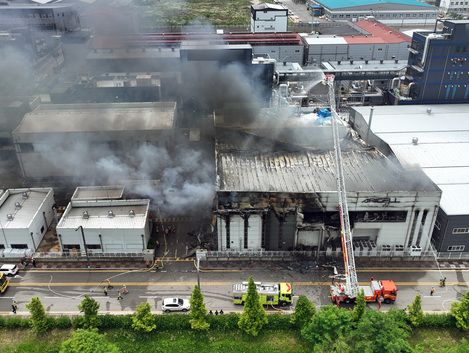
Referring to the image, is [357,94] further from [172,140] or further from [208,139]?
→ [172,140]

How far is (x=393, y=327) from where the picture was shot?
53.8 feet

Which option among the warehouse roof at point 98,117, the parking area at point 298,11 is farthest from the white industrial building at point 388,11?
the warehouse roof at point 98,117

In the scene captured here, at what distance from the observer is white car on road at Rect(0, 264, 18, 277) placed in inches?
829

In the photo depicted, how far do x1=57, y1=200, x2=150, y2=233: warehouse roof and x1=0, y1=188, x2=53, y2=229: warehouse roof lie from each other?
75.2 inches

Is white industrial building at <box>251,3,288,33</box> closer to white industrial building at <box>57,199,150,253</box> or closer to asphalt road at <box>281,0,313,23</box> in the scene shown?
asphalt road at <box>281,0,313,23</box>

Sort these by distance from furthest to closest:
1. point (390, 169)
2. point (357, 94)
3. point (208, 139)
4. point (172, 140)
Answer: point (357, 94) → point (208, 139) → point (172, 140) → point (390, 169)

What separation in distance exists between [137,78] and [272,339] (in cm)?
2320

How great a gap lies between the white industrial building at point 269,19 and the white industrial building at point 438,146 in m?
22.6

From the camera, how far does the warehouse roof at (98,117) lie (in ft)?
90.2

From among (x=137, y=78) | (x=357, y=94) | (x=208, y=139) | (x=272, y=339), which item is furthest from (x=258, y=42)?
(x=272, y=339)

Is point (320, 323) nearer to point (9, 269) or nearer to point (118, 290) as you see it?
point (118, 290)

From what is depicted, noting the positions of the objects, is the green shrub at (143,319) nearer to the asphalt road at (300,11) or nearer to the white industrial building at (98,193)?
the white industrial building at (98,193)

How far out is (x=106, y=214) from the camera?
23.2 meters

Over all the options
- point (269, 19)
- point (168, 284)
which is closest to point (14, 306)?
point (168, 284)
